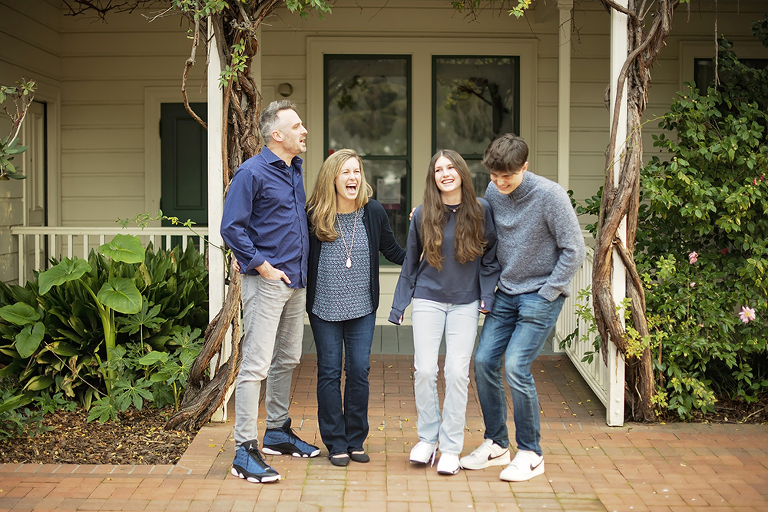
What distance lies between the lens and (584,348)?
566cm

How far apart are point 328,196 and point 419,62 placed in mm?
3996

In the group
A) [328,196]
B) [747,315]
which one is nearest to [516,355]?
[328,196]

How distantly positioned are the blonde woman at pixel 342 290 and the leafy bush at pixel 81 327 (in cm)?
148

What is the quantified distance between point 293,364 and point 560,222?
5.30 feet

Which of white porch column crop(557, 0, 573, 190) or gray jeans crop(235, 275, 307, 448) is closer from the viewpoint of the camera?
gray jeans crop(235, 275, 307, 448)

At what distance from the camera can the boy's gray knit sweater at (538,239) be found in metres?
3.62

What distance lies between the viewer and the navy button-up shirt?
143 inches

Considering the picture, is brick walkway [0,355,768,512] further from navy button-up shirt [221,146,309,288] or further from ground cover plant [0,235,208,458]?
navy button-up shirt [221,146,309,288]

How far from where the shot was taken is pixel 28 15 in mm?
6750

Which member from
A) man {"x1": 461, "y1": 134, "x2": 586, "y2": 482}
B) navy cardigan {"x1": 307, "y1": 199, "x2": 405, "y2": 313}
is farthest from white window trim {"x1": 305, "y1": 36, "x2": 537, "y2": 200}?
man {"x1": 461, "y1": 134, "x2": 586, "y2": 482}

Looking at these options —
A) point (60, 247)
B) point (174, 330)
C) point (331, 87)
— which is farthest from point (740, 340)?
point (60, 247)

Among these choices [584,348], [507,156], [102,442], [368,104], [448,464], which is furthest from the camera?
[368,104]

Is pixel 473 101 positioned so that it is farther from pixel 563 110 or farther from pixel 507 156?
pixel 507 156

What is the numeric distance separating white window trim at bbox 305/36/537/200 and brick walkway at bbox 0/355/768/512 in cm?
359
